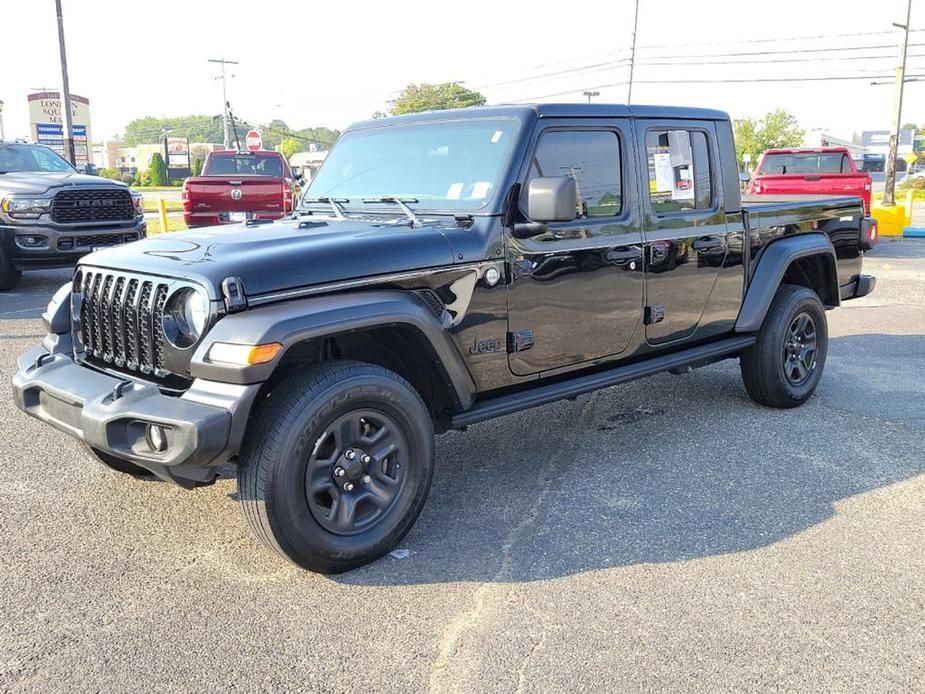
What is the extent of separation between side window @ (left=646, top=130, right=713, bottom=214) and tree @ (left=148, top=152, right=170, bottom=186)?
2428 inches

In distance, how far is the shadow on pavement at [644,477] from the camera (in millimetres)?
3543

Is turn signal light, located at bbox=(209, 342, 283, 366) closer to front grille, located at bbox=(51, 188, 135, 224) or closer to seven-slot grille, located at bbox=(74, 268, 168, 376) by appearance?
seven-slot grille, located at bbox=(74, 268, 168, 376)

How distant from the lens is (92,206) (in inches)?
401

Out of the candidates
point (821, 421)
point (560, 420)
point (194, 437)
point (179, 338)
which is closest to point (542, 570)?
point (194, 437)

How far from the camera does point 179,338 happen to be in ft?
10.7

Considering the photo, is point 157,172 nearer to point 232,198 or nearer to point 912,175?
point 232,198

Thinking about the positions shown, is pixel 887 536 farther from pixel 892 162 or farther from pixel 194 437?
pixel 892 162

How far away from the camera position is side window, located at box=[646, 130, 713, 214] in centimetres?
461

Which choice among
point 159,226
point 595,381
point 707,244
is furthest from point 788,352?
point 159,226

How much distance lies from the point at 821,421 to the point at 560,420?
1.67m

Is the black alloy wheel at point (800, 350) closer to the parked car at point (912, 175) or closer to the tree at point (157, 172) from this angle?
the parked car at point (912, 175)

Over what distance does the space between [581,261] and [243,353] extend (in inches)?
72.9

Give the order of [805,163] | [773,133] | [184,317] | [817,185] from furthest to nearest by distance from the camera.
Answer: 1. [773,133]
2. [805,163]
3. [817,185]
4. [184,317]

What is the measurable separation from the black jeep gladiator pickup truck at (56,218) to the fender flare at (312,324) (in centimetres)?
779
